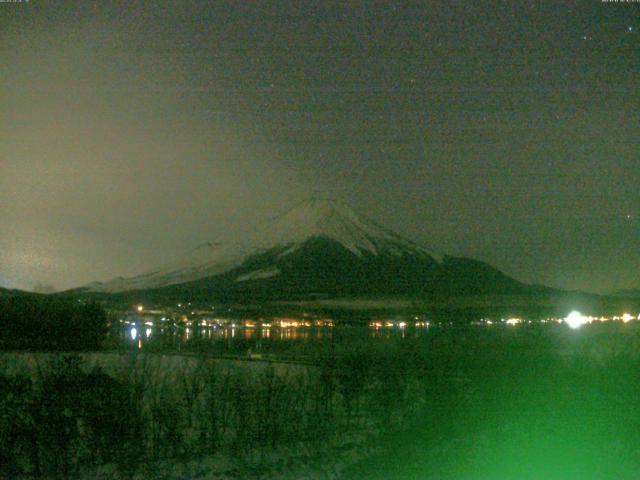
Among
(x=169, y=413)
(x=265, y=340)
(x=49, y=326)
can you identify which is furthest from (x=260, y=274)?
(x=169, y=413)

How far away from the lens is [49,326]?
32.0m

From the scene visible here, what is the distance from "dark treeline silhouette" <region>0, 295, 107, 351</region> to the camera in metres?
31.1

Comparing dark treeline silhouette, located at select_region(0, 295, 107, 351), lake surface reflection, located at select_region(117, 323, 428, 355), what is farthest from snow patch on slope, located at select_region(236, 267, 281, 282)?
dark treeline silhouette, located at select_region(0, 295, 107, 351)

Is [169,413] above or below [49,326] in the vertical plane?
below

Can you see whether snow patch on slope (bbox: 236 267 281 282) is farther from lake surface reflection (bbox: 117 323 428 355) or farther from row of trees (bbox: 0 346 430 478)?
row of trees (bbox: 0 346 430 478)

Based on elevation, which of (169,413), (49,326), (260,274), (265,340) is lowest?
(169,413)

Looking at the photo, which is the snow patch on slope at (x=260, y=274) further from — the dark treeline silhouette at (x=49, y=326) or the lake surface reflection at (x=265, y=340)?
the dark treeline silhouette at (x=49, y=326)

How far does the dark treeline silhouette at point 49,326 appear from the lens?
31.1 metres

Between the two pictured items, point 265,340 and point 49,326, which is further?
point 265,340

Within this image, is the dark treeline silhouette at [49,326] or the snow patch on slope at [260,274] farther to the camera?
the snow patch on slope at [260,274]

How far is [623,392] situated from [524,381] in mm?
1446

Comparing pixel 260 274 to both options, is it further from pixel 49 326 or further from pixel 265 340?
pixel 49 326

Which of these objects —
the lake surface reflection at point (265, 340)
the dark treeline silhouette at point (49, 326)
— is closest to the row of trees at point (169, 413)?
the lake surface reflection at point (265, 340)

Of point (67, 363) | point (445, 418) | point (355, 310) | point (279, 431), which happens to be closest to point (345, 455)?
point (279, 431)
